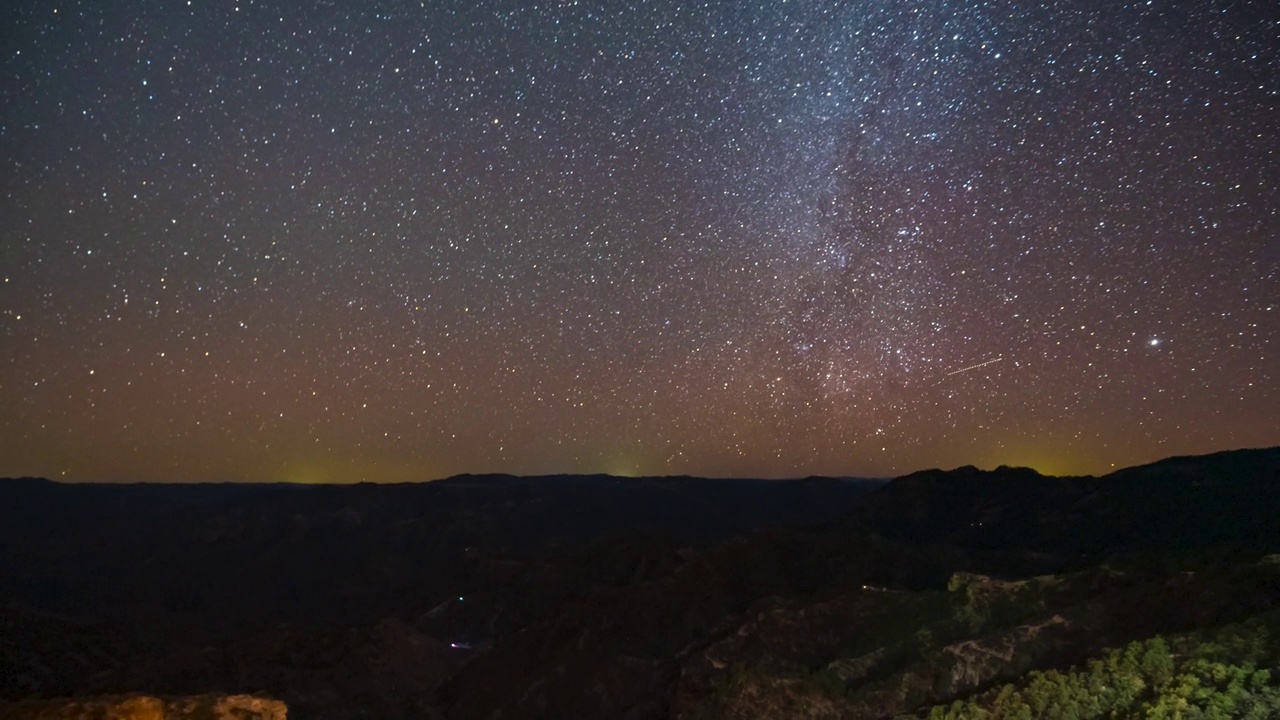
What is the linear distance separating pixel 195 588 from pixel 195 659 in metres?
53.5

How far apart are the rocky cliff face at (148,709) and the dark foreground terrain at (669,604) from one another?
0.28 ft

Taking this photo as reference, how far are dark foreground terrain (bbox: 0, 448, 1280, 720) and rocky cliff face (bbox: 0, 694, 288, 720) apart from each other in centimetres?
9

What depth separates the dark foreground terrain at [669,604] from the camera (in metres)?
21.5

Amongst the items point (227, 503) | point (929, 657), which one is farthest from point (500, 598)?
point (227, 503)

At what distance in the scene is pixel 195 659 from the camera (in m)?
48.9

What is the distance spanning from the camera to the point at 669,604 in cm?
5288

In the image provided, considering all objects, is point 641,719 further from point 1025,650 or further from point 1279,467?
point 1279,467

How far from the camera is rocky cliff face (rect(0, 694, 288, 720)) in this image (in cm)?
1898

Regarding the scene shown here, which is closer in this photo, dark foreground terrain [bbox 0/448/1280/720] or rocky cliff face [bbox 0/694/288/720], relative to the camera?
rocky cliff face [bbox 0/694/288/720]

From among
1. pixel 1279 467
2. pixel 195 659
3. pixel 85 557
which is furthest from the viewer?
pixel 85 557

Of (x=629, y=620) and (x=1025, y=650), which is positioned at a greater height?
(x=1025, y=650)

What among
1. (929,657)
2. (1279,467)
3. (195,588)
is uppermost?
(1279,467)

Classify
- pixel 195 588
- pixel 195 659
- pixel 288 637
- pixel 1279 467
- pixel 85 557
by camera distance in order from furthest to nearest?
pixel 85 557 → pixel 195 588 → pixel 1279 467 → pixel 288 637 → pixel 195 659

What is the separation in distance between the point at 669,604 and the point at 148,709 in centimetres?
3647
